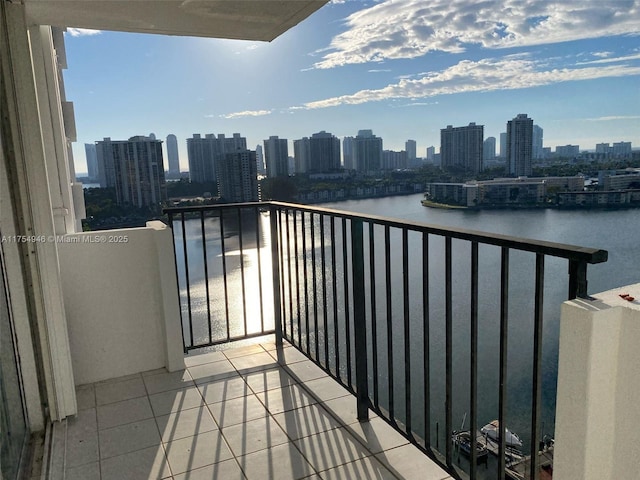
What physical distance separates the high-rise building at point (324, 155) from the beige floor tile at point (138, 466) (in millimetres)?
8694

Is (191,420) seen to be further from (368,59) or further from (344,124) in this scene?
(368,59)

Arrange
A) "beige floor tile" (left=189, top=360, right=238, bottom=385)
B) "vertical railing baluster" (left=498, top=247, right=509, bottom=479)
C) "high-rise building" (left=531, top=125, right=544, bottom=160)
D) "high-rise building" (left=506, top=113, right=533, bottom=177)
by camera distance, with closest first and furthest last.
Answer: "vertical railing baluster" (left=498, top=247, right=509, bottom=479)
"beige floor tile" (left=189, top=360, right=238, bottom=385)
"high-rise building" (left=506, top=113, right=533, bottom=177)
"high-rise building" (left=531, top=125, right=544, bottom=160)

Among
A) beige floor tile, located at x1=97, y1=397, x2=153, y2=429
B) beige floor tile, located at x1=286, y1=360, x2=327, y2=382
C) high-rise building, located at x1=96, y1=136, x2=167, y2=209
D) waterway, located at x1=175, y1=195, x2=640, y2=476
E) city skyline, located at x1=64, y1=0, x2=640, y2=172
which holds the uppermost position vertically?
city skyline, located at x1=64, y1=0, x2=640, y2=172

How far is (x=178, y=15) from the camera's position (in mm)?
2547

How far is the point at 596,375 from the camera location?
105 centimetres

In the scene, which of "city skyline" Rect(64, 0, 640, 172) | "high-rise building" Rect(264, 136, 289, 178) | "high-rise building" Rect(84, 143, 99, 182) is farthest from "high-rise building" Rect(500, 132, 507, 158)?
"city skyline" Rect(64, 0, 640, 172)

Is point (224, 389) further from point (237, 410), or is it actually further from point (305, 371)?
point (305, 371)

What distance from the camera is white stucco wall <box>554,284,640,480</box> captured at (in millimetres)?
1028

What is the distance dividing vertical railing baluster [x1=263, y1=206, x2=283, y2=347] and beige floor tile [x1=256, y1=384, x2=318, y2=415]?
0.66m

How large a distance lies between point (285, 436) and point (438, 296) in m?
23.1

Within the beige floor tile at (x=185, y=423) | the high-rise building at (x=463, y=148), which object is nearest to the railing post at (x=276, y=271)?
the beige floor tile at (x=185, y=423)

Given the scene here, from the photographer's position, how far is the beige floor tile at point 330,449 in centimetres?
206

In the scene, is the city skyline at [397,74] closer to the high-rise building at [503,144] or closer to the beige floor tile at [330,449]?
the high-rise building at [503,144]

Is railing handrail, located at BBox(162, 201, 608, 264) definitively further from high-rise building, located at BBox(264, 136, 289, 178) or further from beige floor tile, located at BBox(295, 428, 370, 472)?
high-rise building, located at BBox(264, 136, 289, 178)
